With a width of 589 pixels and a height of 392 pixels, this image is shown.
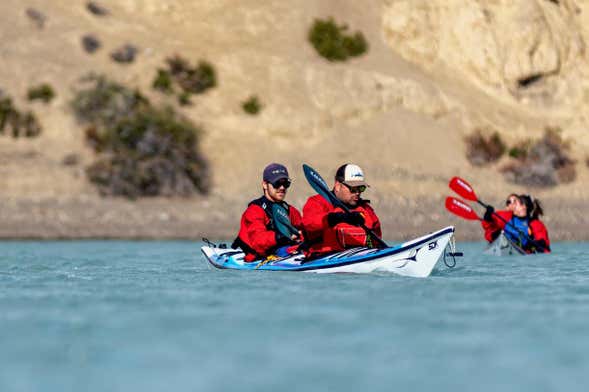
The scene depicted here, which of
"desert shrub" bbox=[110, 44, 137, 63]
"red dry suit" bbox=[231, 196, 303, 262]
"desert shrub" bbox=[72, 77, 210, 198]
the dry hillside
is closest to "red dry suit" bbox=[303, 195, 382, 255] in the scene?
"red dry suit" bbox=[231, 196, 303, 262]

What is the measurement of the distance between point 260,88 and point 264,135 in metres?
2.14

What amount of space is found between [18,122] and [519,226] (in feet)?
71.0

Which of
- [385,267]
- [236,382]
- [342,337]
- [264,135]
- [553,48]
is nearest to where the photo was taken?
[236,382]

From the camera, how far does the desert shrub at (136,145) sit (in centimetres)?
3684

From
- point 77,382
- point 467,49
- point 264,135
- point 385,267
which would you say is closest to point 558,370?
point 77,382

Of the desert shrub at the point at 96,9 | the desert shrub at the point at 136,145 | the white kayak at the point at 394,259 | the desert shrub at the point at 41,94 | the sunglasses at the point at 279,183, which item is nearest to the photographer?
the white kayak at the point at 394,259

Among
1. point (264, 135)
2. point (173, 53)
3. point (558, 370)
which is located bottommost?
point (558, 370)

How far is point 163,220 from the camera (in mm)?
33938

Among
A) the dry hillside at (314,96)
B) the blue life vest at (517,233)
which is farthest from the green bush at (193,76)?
the blue life vest at (517,233)

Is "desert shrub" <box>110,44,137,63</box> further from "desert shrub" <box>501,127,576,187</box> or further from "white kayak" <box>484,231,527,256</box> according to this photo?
"white kayak" <box>484,231,527,256</box>

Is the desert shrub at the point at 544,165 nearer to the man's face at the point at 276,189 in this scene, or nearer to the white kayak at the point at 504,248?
the white kayak at the point at 504,248

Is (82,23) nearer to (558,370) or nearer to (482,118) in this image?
(482,118)

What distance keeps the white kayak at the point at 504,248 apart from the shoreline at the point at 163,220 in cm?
921

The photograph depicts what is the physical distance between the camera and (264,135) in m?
41.3
